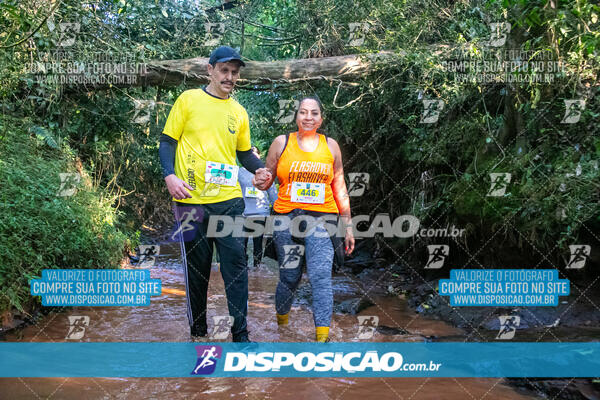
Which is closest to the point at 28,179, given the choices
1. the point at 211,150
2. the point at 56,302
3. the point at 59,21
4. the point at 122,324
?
the point at 56,302

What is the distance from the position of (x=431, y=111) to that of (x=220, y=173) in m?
4.06

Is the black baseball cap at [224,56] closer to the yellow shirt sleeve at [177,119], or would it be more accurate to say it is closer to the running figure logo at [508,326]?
the yellow shirt sleeve at [177,119]

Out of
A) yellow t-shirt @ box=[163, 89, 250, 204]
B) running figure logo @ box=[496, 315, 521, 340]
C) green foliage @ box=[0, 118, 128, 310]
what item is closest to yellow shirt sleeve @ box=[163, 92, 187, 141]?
yellow t-shirt @ box=[163, 89, 250, 204]

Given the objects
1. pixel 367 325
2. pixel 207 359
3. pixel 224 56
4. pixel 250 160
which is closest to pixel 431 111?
pixel 367 325

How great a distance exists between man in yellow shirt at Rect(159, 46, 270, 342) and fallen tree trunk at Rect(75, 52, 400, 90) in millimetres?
4096

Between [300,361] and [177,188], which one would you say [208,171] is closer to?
[177,188]

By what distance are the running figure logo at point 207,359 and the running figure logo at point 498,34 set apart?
4734mm

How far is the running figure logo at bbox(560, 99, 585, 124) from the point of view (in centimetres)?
557

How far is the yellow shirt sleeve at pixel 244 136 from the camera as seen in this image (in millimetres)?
4629

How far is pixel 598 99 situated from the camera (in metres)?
5.44

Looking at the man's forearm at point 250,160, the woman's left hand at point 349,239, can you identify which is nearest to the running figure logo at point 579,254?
the woman's left hand at point 349,239

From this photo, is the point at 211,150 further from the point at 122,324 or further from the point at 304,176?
the point at 122,324

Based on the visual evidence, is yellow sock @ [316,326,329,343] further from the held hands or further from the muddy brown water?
the held hands

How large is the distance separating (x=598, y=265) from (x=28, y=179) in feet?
20.1
